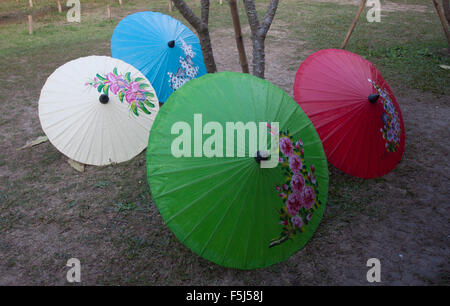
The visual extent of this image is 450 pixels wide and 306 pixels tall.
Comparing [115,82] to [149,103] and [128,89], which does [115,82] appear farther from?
[149,103]

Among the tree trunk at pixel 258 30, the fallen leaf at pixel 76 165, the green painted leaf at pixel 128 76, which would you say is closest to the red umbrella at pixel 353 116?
the tree trunk at pixel 258 30

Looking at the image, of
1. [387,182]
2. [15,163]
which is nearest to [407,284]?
[387,182]

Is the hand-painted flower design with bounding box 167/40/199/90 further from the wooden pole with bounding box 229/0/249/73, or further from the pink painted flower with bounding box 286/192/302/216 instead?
the pink painted flower with bounding box 286/192/302/216

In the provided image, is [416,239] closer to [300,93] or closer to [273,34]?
[300,93]

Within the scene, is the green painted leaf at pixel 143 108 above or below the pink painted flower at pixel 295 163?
above

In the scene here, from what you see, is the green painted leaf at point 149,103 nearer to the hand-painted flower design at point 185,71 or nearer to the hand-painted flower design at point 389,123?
the hand-painted flower design at point 185,71

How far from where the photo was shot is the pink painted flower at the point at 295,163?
2221 mm

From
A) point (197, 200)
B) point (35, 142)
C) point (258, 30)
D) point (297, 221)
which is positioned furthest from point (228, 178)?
point (35, 142)

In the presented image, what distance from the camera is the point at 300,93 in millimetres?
3238

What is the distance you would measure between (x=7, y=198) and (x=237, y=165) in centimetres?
250

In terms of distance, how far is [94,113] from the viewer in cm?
339

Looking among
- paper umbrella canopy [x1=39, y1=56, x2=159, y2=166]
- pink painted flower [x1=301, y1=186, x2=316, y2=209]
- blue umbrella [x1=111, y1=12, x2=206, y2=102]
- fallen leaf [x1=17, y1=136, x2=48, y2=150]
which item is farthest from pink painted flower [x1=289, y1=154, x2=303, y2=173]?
fallen leaf [x1=17, y1=136, x2=48, y2=150]

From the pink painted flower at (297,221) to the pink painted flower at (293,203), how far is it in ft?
0.11

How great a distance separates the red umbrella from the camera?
9.88ft
